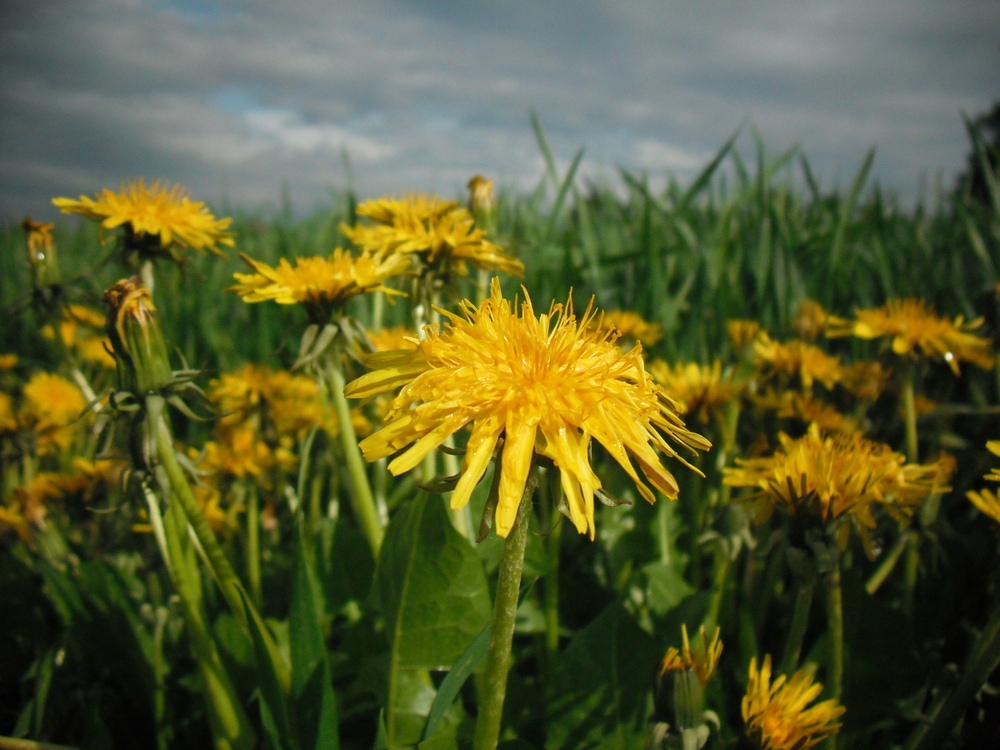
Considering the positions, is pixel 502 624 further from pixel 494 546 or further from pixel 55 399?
pixel 55 399

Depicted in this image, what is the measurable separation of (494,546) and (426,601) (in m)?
0.34

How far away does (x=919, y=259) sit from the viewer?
3.71 meters

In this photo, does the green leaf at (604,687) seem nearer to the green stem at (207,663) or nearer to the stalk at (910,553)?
the green stem at (207,663)

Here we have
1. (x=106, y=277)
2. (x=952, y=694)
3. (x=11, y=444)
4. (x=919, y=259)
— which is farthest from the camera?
(x=106, y=277)

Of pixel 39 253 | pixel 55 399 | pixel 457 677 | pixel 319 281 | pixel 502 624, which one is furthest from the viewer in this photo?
pixel 55 399

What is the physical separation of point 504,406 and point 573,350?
0.59ft

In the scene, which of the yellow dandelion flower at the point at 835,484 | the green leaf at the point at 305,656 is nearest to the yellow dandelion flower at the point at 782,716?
the yellow dandelion flower at the point at 835,484

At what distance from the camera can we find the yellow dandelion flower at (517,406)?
84 centimetres

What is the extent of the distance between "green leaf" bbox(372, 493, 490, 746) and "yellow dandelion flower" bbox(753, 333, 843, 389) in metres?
1.32

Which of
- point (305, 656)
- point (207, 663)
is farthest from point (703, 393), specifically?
point (207, 663)

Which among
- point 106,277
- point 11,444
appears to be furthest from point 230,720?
point 106,277

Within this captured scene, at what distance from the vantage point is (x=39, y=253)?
185cm

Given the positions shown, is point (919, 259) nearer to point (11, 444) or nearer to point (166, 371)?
point (166, 371)

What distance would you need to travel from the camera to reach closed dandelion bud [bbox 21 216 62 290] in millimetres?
1835
